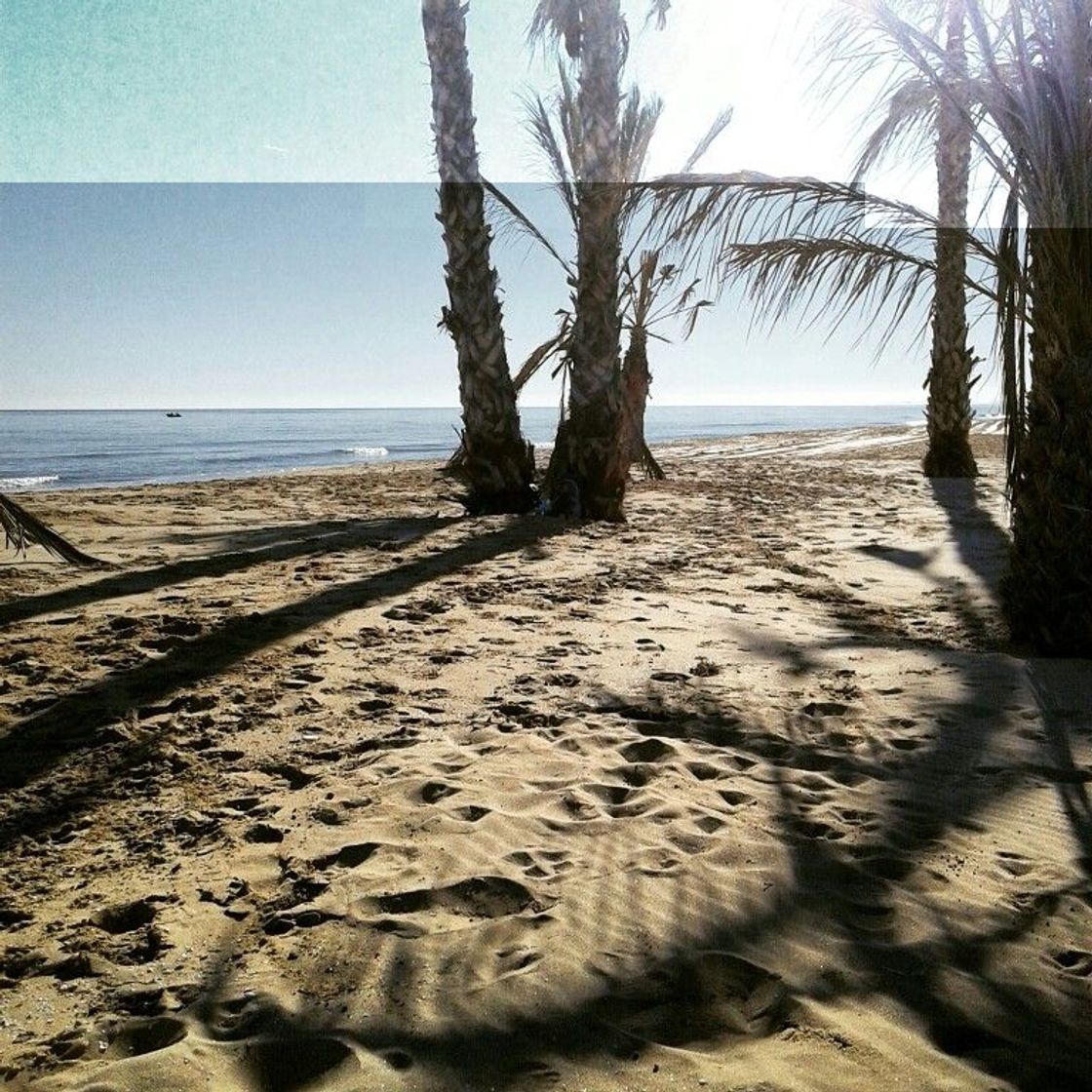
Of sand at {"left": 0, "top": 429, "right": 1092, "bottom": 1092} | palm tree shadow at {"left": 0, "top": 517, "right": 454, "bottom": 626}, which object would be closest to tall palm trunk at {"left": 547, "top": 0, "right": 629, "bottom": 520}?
palm tree shadow at {"left": 0, "top": 517, "right": 454, "bottom": 626}

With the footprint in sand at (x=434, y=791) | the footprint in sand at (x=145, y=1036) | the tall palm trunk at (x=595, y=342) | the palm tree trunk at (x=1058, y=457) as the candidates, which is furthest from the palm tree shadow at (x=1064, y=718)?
the tall palm trunk at (x=595, y=342)

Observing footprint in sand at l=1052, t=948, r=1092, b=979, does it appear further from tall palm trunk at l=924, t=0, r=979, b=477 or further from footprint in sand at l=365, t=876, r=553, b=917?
tall palm trunk at l=924, t=0, r=979, b=477

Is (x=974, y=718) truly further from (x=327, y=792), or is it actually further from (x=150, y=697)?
(x=150, y=697)

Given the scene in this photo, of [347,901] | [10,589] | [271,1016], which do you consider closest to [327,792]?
[347,901]

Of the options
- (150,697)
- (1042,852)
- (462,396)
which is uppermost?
(462,396)

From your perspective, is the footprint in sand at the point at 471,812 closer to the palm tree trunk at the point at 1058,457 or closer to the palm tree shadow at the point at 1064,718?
the palm tree shadow at the point at 1064,718

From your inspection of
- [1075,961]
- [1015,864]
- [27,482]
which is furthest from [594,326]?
[27,482]

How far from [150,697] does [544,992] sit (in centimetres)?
230

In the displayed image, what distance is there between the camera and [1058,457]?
4156 millimetres

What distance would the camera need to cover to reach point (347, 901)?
7.16 feet

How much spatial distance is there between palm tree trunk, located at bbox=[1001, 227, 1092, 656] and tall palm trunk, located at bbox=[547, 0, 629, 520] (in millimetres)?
4447

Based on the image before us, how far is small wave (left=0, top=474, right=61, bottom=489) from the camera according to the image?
Answer: 1925 centimetres

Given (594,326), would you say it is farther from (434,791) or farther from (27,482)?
(27,482)

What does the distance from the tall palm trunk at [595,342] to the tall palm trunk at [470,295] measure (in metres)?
0.53
